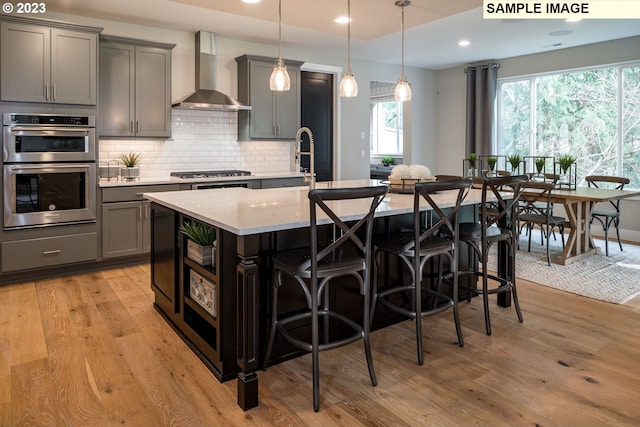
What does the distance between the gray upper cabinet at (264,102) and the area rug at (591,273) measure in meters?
3.07

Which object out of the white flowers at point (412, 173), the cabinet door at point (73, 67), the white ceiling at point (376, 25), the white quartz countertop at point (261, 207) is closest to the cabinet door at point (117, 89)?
the cabinet door at point (73, 67)

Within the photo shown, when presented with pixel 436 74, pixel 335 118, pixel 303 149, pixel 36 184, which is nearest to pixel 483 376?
pixel 36 184

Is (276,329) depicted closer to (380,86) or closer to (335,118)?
(335,118)

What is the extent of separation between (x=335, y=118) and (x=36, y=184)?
4232 millimetres

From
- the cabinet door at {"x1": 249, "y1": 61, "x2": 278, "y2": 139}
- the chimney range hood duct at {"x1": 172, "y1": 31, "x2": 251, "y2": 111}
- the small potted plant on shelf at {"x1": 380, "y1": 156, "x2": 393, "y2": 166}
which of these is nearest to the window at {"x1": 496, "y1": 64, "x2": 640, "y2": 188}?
the small potted plant on shelf at {"x1": 380, "y1": 156, "x2": 393, "y2": 166}

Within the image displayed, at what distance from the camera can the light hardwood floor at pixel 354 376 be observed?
211 centimetres

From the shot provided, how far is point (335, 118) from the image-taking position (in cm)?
711

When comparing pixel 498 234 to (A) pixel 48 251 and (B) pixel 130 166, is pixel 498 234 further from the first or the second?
(A) pixel 48 251

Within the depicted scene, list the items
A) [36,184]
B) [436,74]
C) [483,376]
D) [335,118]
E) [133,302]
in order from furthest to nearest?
[436,74], [335,118], [36,184], [133,302], [483,376]

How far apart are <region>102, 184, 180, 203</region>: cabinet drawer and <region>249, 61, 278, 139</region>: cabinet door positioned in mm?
1440

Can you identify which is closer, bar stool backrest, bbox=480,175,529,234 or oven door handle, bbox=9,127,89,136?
bar stool backrest, bbox=480,175,529,234

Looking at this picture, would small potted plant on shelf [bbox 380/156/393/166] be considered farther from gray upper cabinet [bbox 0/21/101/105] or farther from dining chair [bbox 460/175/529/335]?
gray upper cabinet [bbox 0/21/101/105]

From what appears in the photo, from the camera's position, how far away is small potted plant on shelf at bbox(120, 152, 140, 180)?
491 cm

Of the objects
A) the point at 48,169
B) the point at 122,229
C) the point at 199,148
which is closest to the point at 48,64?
the point at 48,169
